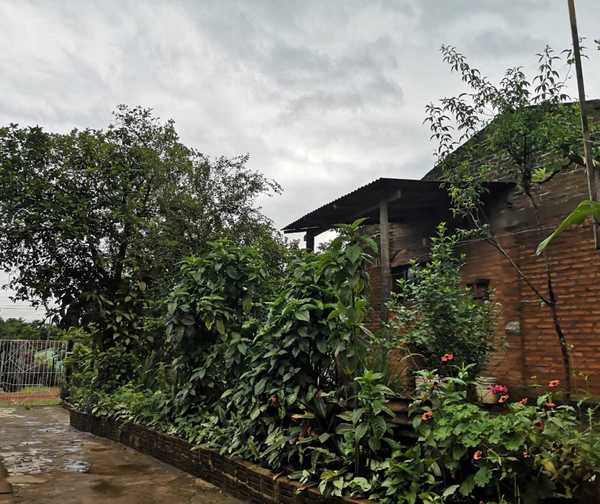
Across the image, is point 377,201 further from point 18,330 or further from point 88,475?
point 18,330

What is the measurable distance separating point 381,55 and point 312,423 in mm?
5916

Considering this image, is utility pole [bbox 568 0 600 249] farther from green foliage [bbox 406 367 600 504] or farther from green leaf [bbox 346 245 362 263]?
green leaf [bbox 346 245 362 263]

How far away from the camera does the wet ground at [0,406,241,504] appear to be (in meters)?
4.75

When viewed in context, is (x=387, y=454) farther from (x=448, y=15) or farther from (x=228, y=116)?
(x=228, y=116)

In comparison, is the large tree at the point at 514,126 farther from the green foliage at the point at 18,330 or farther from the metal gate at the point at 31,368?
the green foliage at the point at 18,330

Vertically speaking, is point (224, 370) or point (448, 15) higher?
point (448, 15)

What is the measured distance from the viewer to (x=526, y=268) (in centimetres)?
704

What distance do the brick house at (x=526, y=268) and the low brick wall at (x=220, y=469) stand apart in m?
3.21

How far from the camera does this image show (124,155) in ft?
33.9

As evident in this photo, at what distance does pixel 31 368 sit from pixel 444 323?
14276 mm

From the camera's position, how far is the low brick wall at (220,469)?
4023mm

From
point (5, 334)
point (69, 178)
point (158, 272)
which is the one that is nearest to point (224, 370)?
point (158, 272)

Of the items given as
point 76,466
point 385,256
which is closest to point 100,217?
point 76,466

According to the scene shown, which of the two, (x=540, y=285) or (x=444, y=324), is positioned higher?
(x=540, y=285)
